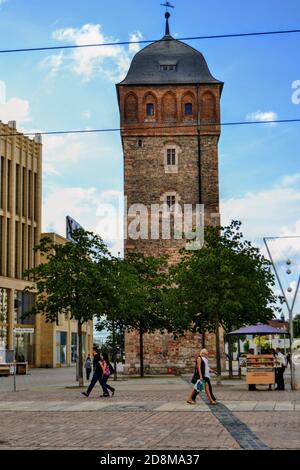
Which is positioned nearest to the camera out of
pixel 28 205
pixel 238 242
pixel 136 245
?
pixel 238 242

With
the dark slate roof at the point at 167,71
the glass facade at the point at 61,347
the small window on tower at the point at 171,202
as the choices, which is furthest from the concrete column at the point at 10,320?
the dark slate roof at the point at 167,71

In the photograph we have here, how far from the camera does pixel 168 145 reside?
5622cm

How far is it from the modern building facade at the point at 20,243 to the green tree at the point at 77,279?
3450 centimetres

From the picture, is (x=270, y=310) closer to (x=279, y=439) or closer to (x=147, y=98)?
(x=147, y=98)

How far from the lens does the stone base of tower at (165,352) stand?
52.8 meters

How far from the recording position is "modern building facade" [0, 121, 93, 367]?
70.5 metres

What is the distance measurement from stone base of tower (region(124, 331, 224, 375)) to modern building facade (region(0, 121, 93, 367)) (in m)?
17.8

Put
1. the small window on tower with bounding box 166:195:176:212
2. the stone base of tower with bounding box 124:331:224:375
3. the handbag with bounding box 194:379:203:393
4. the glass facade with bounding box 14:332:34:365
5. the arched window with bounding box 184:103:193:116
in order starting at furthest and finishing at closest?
1. the glass facade with bounding box 14:332:34:365
2. the arched window with bounding box 184:103:193:116
3. the small window on tower with bounding box 166:195:176:212
4. the stone base of tower with bounding box 124:331:224:375
5. the handbag with bounding box 194:379:203:393

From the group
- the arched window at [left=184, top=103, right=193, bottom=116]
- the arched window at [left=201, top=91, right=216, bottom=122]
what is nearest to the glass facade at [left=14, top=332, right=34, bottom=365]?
the arched window at [left=184, top=103, right=193, bottom=116]

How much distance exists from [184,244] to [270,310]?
13.4m

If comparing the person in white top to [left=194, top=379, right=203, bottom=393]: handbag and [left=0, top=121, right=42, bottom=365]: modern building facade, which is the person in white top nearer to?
[left=194, top=379, right=203, bottom=393]: handbag

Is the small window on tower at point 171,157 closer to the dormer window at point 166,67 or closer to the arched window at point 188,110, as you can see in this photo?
the arched window at point 188,110
